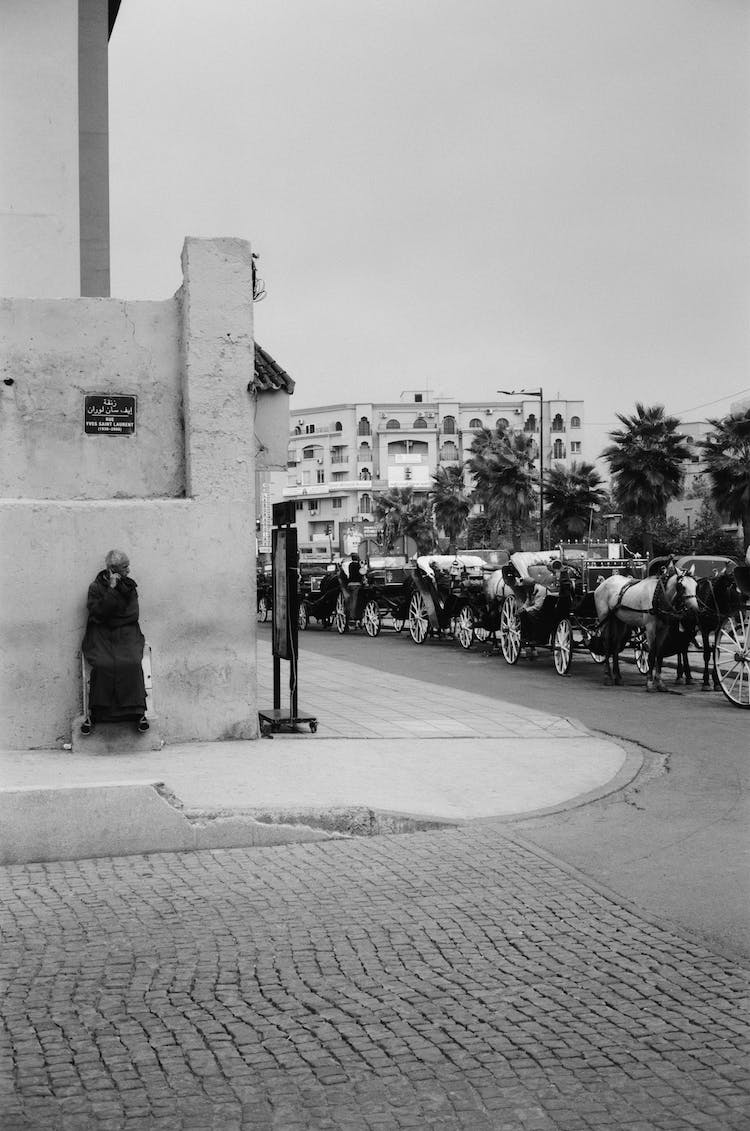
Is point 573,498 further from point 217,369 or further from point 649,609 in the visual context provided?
point 217,369

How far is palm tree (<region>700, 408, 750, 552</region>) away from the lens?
48938 millimetres

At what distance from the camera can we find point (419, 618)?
26.6 meters

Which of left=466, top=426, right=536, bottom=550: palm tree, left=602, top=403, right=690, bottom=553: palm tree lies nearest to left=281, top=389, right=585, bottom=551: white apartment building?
left=466, top=426, right=536, bottom=550: palm tree

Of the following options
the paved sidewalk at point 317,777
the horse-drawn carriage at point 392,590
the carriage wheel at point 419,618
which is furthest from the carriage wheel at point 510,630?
the paved sidewalk at point 317,777

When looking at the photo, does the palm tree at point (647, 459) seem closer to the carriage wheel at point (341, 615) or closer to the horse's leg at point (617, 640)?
the carriage wheel at point (341, 615)

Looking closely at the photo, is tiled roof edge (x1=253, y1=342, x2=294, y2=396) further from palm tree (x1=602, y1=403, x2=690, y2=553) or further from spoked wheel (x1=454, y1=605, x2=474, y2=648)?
palm tree (x1=602, y1=403, x2=690, y2=553)

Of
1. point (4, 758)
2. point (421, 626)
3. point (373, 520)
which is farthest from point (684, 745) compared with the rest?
point (373, 520)

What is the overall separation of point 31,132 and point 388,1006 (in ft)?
63.5

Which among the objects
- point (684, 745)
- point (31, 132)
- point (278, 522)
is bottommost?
point (684, 745)

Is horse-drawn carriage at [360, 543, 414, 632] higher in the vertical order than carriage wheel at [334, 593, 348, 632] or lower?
higher

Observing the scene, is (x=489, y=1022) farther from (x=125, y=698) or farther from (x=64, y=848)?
(x=125, y=698)

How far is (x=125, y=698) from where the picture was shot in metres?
10.3

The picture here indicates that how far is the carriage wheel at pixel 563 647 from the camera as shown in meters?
19.2

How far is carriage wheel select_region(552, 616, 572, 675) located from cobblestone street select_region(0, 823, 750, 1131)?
39.8ft
